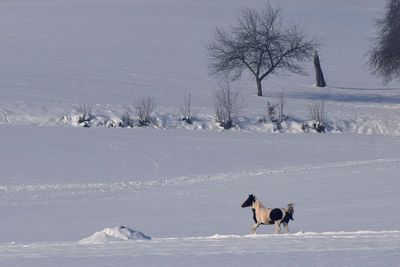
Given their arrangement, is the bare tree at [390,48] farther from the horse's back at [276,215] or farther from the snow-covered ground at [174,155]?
the horse's back at [276,215]

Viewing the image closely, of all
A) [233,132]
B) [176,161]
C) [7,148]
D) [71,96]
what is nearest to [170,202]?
[176,161]

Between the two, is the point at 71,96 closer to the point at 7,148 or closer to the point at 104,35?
the point at 7,148

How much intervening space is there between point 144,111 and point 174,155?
293 inches

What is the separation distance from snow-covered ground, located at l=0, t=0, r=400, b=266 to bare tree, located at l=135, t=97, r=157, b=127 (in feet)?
1.99

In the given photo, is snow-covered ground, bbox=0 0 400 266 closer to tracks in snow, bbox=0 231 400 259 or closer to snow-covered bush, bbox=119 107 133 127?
tracks in snow, bbox=0 231 400 259

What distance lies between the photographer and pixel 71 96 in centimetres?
4412

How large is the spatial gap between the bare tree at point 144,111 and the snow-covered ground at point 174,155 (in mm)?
607

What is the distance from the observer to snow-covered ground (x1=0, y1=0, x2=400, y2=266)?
14344 mm

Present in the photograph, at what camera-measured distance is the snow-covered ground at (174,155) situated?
14344mm

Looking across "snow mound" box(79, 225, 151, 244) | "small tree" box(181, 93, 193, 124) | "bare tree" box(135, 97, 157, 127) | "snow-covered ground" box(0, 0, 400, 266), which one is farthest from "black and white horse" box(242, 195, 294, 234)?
"small tree" box(181, 93, 193, 124)

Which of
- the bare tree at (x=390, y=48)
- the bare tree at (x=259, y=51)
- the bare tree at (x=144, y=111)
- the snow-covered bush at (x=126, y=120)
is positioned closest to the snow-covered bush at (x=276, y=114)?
the bare tree at (x=144, y=111)

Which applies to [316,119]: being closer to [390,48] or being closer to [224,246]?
[390,48]

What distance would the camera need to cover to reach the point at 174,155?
110 ft

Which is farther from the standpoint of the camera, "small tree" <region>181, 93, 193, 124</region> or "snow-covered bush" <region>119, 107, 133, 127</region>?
→ "small tree" <region>181, 93, 193, 124</region>
